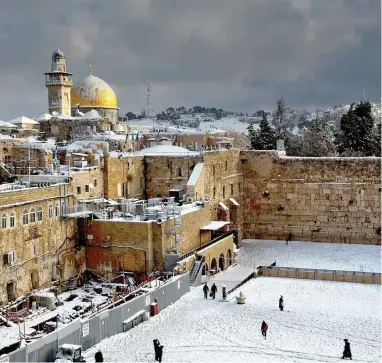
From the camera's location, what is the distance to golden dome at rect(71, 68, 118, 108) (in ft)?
178

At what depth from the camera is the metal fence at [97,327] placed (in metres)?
18.8

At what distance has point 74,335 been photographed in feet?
66.9

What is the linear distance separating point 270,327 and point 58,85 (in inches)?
1406

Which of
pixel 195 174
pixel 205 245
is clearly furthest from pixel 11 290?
pixel 195 174

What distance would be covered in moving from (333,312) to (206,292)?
17.5ft

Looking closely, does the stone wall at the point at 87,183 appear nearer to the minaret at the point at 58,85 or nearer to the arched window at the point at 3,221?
the arched window at the point at 3,221

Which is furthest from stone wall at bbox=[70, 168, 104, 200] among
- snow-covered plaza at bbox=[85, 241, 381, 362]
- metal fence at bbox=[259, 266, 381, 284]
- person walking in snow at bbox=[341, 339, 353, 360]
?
person walking in snow at bbox=[341, 339, 353, 360]

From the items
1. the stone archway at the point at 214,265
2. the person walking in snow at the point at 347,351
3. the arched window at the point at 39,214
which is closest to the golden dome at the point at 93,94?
the stone archway at the point at 214,265

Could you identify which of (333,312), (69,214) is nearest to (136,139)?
(69,214)

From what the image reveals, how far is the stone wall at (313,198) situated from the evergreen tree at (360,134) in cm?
1533

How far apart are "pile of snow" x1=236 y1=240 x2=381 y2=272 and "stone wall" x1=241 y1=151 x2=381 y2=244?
88 centimetres

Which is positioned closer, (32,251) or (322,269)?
(32,251)

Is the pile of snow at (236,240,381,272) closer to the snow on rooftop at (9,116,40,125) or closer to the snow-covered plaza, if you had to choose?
the snow-covered plaza

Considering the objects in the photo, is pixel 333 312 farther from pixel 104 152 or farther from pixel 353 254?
pixel 104 152
